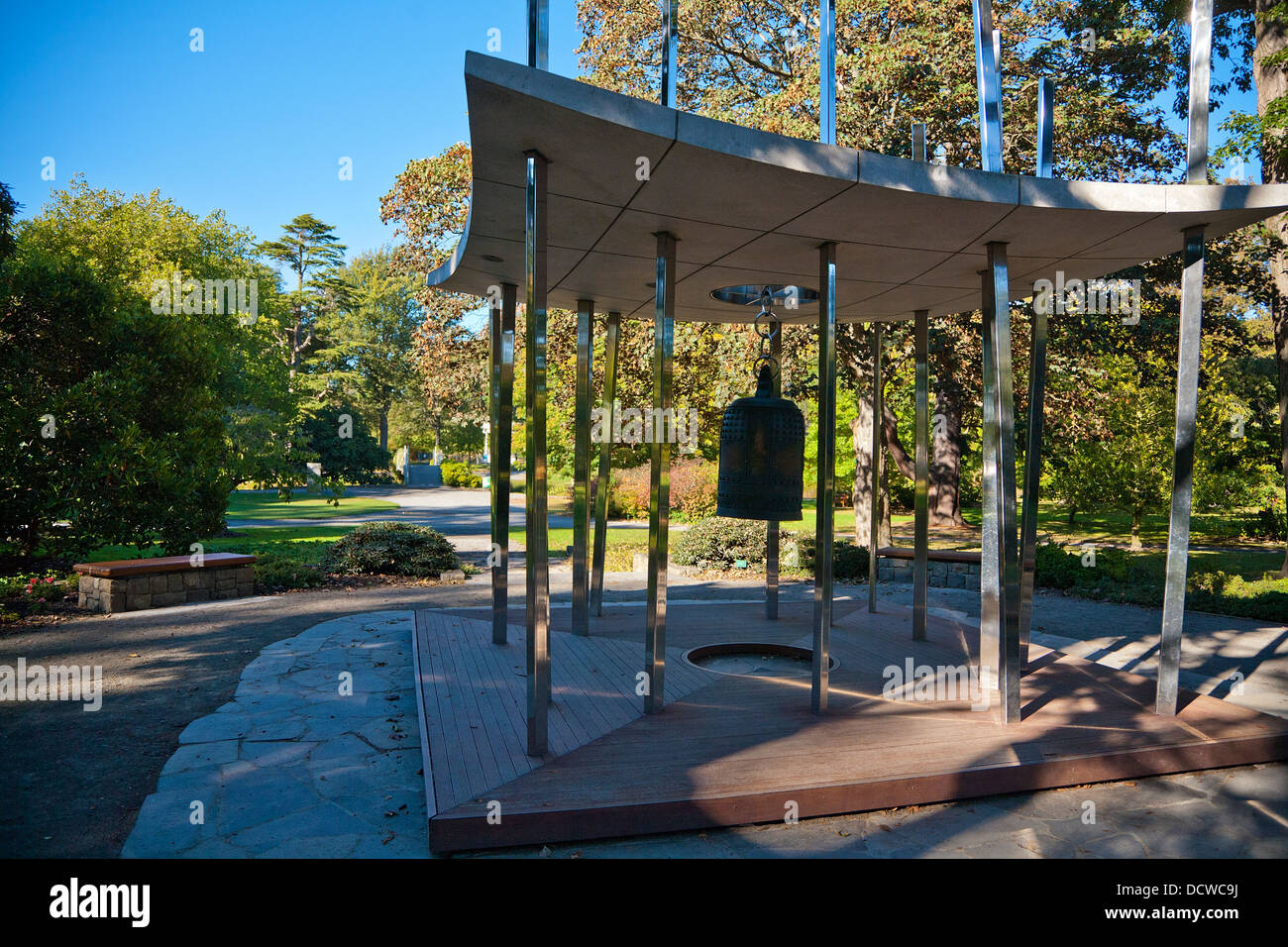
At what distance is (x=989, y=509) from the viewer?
519 cm

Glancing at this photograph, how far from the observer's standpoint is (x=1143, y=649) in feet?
25.6

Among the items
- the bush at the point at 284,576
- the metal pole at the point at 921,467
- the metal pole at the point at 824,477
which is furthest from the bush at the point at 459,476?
the metal pole at the point at 824,477

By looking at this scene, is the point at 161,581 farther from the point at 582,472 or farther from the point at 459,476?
the point at 459,476

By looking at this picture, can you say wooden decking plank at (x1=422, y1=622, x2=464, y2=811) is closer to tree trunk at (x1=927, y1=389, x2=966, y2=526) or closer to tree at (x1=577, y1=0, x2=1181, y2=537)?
tree at (x1=577, y1=0, x2=1181, y2=537)

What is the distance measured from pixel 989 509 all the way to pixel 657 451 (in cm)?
239

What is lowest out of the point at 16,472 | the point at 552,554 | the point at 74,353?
the point at 552,554

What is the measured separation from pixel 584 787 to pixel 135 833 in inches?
85.2

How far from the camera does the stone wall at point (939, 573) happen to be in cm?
1146

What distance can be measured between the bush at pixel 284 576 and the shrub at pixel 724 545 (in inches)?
250

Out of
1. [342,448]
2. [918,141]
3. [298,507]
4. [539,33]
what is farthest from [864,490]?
[342,448]

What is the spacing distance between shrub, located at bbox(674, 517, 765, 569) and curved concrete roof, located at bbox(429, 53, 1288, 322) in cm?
761

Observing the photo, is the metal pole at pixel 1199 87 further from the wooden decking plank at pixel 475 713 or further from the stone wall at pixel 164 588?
the stone wall at pixel 164 588
